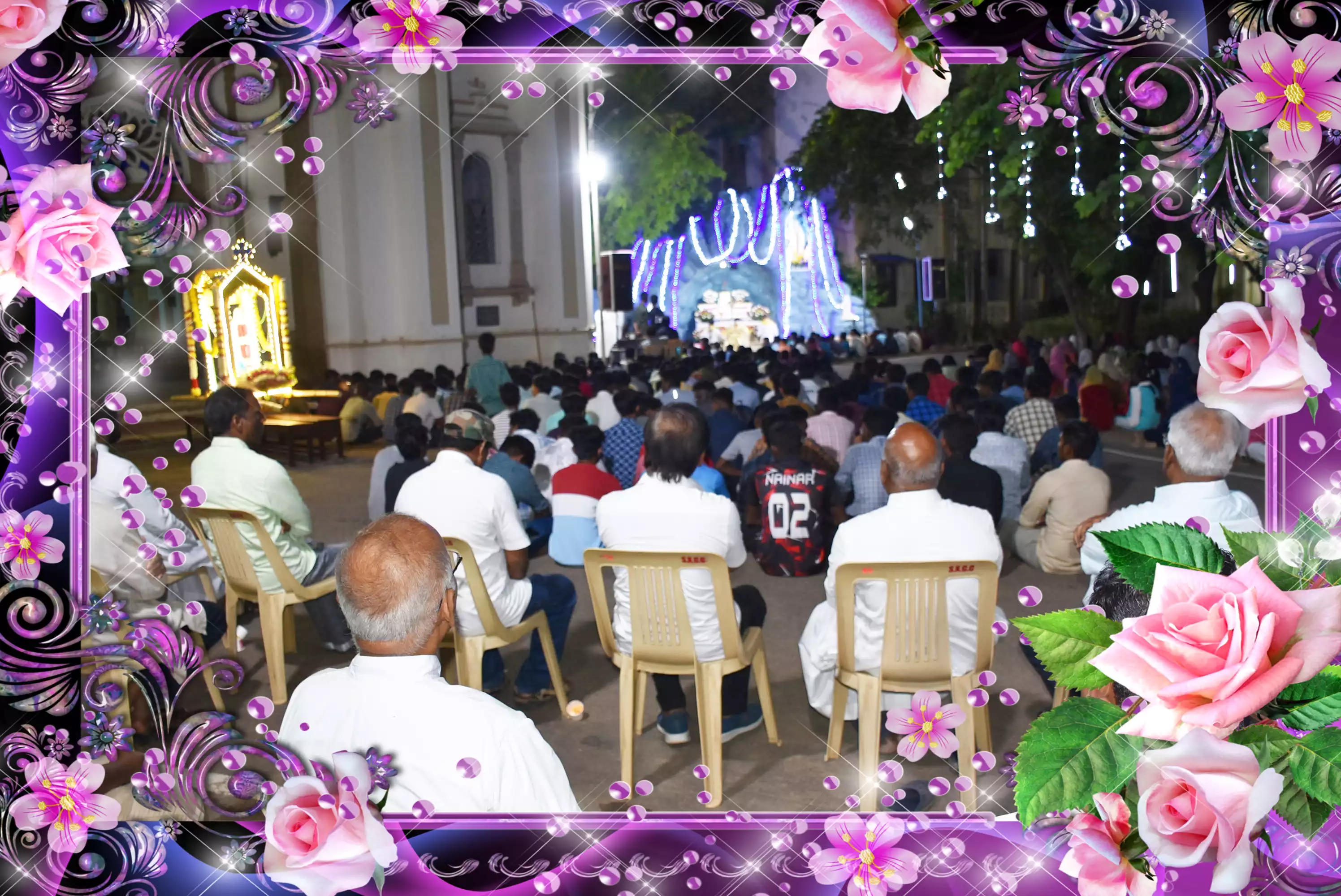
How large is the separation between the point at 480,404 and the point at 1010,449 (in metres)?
1.47

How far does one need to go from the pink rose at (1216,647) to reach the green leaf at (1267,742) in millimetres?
120

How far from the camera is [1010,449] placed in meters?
2.96

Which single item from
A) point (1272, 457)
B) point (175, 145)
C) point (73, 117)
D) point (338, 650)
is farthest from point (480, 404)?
point (1272, 457)

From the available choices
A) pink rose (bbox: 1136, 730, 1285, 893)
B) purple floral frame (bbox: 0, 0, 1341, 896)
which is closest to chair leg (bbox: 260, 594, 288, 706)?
purple floral frame (bbox: 0, 0, 1341, 896)

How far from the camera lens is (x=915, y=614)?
267 cm

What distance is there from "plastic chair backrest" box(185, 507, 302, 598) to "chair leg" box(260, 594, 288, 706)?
0.05m

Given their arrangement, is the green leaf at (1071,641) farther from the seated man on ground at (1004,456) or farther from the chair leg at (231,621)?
the chair leg at (231,621)

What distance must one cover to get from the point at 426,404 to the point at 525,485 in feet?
1.33

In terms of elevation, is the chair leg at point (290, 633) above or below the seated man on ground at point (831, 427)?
below

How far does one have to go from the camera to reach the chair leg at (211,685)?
246 centimetres

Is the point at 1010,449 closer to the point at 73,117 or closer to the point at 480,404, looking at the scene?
the point at 480,404

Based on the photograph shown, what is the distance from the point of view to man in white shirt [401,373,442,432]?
2900 millimetres

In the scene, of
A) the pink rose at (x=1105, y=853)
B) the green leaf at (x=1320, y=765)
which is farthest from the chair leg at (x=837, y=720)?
the green leaf at (x=1320, y=765)

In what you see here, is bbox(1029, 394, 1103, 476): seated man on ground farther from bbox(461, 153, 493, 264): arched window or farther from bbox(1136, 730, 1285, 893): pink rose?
bbox(461, 153, 493, 264): arched window
